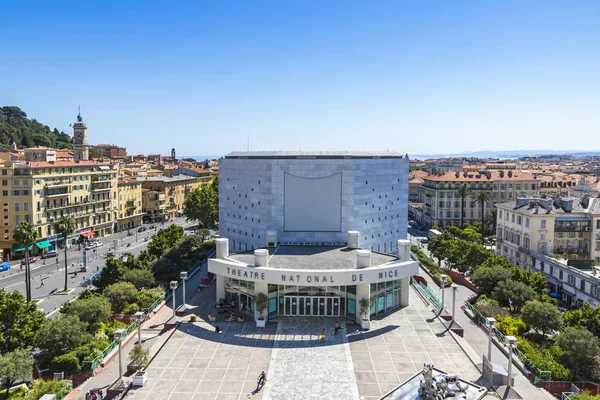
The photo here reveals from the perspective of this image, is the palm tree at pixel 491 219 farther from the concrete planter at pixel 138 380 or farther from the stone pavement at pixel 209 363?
the concrete planter at pixel 138 380

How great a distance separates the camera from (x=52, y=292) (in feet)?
235

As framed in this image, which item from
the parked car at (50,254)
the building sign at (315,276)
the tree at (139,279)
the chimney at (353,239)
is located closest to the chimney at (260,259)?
the building sign at (315,276)

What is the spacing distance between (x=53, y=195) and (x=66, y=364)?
240 ft

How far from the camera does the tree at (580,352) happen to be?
40.0 m

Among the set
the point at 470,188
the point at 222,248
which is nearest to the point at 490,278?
the point at 222,248

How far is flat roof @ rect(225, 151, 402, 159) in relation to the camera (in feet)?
213

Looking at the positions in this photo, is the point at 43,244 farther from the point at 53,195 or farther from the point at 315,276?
the point at 315,276

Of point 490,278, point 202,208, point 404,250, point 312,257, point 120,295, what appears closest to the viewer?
point 404,250

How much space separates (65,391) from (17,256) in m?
72.3

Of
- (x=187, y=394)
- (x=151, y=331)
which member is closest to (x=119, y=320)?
(x=151, y=331)

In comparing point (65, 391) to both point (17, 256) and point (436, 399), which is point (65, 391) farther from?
point (17, 256)

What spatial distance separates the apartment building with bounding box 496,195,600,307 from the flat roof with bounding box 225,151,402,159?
28.7m

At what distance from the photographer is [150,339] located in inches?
1774

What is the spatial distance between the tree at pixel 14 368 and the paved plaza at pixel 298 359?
9.10 metres
